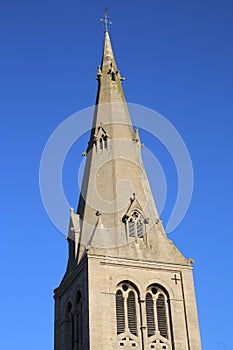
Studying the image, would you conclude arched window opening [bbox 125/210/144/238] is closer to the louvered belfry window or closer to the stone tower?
the stone tower

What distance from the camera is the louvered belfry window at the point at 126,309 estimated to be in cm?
3766

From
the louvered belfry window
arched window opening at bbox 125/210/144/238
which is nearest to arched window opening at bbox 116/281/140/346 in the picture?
the louvered belfry window

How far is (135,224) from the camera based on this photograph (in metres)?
42.0

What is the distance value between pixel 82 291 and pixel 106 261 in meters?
2.22

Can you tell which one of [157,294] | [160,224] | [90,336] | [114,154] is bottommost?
[90,336]

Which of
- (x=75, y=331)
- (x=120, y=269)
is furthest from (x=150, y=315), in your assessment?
(x=75, y=331)

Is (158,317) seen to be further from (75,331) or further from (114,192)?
(114,192)

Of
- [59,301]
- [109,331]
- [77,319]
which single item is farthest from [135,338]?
[59,301]

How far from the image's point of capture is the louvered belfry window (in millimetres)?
37656

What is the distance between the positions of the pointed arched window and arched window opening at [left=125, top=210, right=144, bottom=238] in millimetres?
3591

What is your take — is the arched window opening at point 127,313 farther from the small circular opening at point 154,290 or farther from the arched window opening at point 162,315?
the arched window opening at point 162,315

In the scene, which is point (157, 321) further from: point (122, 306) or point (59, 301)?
point (59, 301)

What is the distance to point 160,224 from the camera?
43094 millimetres

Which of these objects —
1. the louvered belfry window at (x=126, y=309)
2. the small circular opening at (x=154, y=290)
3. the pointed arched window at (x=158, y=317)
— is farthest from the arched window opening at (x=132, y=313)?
the small circular opening at (x=154, y=290)
